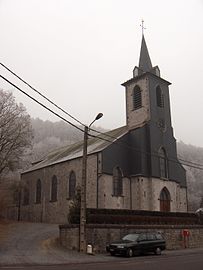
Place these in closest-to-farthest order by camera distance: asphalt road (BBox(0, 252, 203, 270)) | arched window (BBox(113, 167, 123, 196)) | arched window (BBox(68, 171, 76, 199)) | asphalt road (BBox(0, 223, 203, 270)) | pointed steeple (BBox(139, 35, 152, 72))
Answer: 1. asphalt road (BBox(0, 252, 203, 270))
2. asphalt road (BBox(0, 223, 203, 270))
3. arched window (BBox(113, 167, 123, 196))
4. arched window (BBox(68, 171, 76, 199))
5. pointed steeple (BBox(139, 35, 152, 72))

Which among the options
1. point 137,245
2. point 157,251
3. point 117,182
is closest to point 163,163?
point 117,182

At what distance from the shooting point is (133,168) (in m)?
35.8

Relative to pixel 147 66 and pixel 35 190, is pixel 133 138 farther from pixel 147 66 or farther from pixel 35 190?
pixel 35 190

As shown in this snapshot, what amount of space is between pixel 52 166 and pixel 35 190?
4453mm

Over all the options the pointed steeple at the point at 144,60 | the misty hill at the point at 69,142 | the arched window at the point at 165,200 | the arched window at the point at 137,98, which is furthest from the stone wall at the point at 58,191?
the misty hill at the point at 69,142

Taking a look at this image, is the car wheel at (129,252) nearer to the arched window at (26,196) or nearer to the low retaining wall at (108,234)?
the low retaining wall at (108,234)

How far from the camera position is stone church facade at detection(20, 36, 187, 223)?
3406 centimetres

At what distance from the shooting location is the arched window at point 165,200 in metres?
36.0

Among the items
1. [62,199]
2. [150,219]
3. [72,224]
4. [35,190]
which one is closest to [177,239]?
[150,219]

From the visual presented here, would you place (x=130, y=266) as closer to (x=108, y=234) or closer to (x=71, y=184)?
(x=108, y=234)

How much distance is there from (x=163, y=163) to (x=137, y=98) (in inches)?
299

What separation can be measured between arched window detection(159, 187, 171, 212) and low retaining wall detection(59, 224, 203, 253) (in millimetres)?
7308

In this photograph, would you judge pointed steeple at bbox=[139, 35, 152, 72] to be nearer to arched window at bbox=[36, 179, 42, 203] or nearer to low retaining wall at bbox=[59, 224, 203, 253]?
arched window at bbox=[36, 179, 42, 203]

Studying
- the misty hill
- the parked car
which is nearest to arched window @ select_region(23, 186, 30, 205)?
the misty hill
